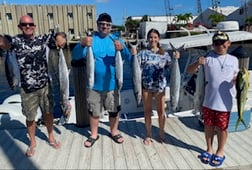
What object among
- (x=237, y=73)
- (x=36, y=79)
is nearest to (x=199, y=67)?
(x=237, y=73)

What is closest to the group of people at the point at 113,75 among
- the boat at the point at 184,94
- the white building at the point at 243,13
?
the boat at the point at 184,94

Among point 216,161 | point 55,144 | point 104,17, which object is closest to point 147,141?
point 216,161

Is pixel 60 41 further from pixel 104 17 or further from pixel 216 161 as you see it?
pixel 216 161

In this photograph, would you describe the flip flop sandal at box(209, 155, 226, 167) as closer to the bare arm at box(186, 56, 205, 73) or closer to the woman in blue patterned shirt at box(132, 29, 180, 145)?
the woman in blue patterned shirt at box(132, 29, 180, 145)

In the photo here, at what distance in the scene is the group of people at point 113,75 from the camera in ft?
9.95

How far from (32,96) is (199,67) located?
2.20 meters

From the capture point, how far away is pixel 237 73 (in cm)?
297

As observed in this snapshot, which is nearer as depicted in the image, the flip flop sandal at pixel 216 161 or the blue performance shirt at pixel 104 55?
the flip flop sandal at pixel 216 161

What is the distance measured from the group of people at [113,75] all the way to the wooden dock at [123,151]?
144mm

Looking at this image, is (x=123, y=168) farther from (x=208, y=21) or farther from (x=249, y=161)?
(x=208, y=21)

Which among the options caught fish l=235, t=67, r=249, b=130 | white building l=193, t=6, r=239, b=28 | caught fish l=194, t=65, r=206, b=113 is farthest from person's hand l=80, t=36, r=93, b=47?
white building l=193, t=6, r=239, b=28

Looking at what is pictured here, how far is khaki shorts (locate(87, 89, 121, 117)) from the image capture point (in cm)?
372

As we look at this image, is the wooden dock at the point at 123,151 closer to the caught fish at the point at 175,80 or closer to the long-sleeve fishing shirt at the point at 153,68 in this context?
the caught fish at the point at 175,80

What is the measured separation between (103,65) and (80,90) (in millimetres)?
1183
